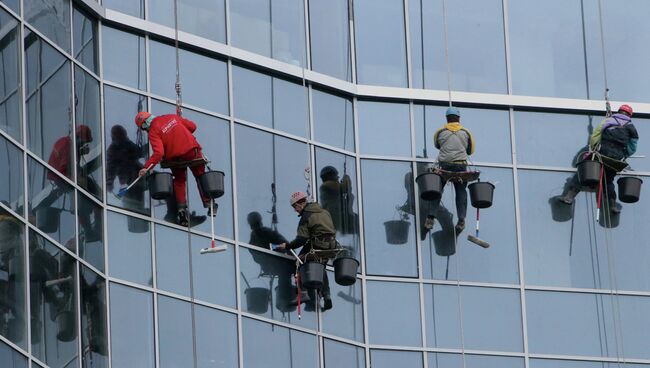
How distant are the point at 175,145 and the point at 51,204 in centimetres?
236

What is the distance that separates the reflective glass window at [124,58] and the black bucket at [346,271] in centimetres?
353

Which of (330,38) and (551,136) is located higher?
(330,38)

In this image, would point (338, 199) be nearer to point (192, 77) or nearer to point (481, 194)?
point (481, 194)

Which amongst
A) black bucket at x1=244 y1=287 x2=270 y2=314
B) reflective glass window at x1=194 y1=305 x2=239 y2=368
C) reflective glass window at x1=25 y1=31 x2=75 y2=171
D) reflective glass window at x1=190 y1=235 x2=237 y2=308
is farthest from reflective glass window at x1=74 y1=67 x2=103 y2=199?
black bucket at x1=244 y1=287 x2=270 y2=314

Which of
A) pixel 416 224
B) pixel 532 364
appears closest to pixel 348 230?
pixel 416 224

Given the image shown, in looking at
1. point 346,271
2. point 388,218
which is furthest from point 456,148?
point 346,271

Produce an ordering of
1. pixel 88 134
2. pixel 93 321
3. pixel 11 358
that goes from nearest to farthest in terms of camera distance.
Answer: pixel 11 358
pixel 93 321
pixel 88 134

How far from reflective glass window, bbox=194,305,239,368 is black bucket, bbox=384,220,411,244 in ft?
10.6

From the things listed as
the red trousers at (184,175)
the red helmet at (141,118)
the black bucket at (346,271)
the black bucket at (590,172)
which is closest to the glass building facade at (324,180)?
the red trousers at (184,175)

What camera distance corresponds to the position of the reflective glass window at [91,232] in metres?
31.4

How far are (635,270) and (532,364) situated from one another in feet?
7.41

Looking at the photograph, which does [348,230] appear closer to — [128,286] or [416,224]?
[416,224]

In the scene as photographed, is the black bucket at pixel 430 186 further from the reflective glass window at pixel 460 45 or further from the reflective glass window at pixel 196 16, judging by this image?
the reflective glass window at pixel 196 16

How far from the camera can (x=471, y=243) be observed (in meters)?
35.0
